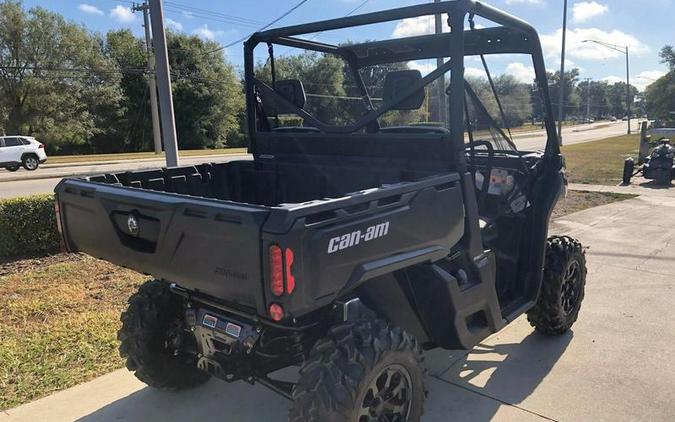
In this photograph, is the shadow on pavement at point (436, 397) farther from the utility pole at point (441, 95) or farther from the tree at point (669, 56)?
the tree at point (669, 56)

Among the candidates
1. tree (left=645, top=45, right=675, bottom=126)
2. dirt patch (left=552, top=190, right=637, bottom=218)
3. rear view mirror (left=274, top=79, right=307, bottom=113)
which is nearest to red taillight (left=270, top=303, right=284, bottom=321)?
rear view mirror (left=274, top=79, right=307, bottom=113)

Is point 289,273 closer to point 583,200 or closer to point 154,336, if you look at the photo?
point 154,336

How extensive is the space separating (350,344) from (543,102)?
2.39 m

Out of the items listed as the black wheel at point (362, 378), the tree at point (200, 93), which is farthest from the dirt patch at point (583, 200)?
the tree at point (200, 93)

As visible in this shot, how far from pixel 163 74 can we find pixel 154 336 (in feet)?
17.5

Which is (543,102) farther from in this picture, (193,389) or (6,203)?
(6,203)

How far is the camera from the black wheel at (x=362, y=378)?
2.22 metres

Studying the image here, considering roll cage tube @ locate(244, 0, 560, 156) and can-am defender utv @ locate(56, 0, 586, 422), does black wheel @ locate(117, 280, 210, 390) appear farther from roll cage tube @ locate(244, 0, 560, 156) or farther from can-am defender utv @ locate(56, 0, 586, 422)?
roll cage tube @ locate(244, 0, 560, 156)

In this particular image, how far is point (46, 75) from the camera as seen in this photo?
114 ft

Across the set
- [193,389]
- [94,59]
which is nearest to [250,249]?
[193,389]

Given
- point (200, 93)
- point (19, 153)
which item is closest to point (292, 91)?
point (19, 153)

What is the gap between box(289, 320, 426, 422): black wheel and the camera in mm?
2223

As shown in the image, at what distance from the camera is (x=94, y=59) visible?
36.7m

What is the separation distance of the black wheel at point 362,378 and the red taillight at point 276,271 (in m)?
0.50
